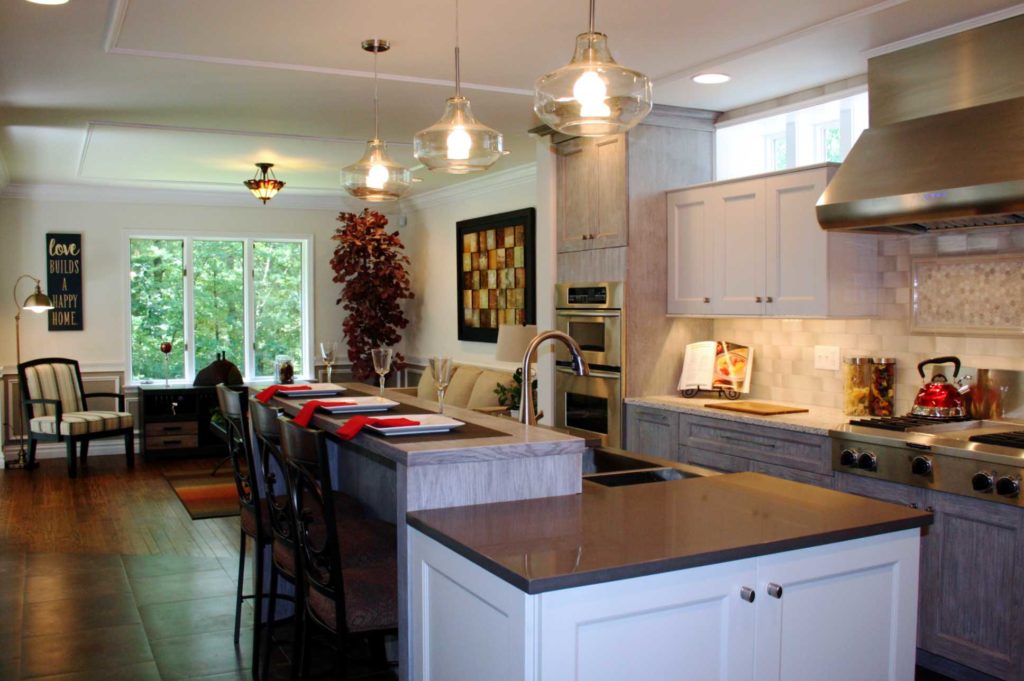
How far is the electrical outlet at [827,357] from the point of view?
447 centimetres

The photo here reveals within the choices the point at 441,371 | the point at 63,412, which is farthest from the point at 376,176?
the point at 63,412

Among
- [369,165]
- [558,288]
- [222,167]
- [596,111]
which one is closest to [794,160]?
[558,288]

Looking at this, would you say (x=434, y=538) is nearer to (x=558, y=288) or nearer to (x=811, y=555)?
(x=811, y=555)

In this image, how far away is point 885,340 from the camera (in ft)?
13.9

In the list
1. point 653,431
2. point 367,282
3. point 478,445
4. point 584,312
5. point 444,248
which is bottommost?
point 653,431

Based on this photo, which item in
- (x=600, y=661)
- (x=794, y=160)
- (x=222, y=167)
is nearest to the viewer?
(x=600, y=661)

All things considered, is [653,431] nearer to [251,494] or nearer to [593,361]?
[593,361]

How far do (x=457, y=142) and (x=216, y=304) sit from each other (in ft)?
22.4

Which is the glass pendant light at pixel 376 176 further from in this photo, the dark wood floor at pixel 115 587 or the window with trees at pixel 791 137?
the window with trees at pixel 791 137

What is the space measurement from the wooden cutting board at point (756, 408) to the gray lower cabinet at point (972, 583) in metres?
0.86

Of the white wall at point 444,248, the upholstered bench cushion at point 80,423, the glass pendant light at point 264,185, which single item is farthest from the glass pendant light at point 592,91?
the upholstered bench cushion at point 80,423

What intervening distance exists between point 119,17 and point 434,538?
98.3 inches

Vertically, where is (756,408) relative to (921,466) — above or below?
above

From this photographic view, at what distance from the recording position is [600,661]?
187 cm
